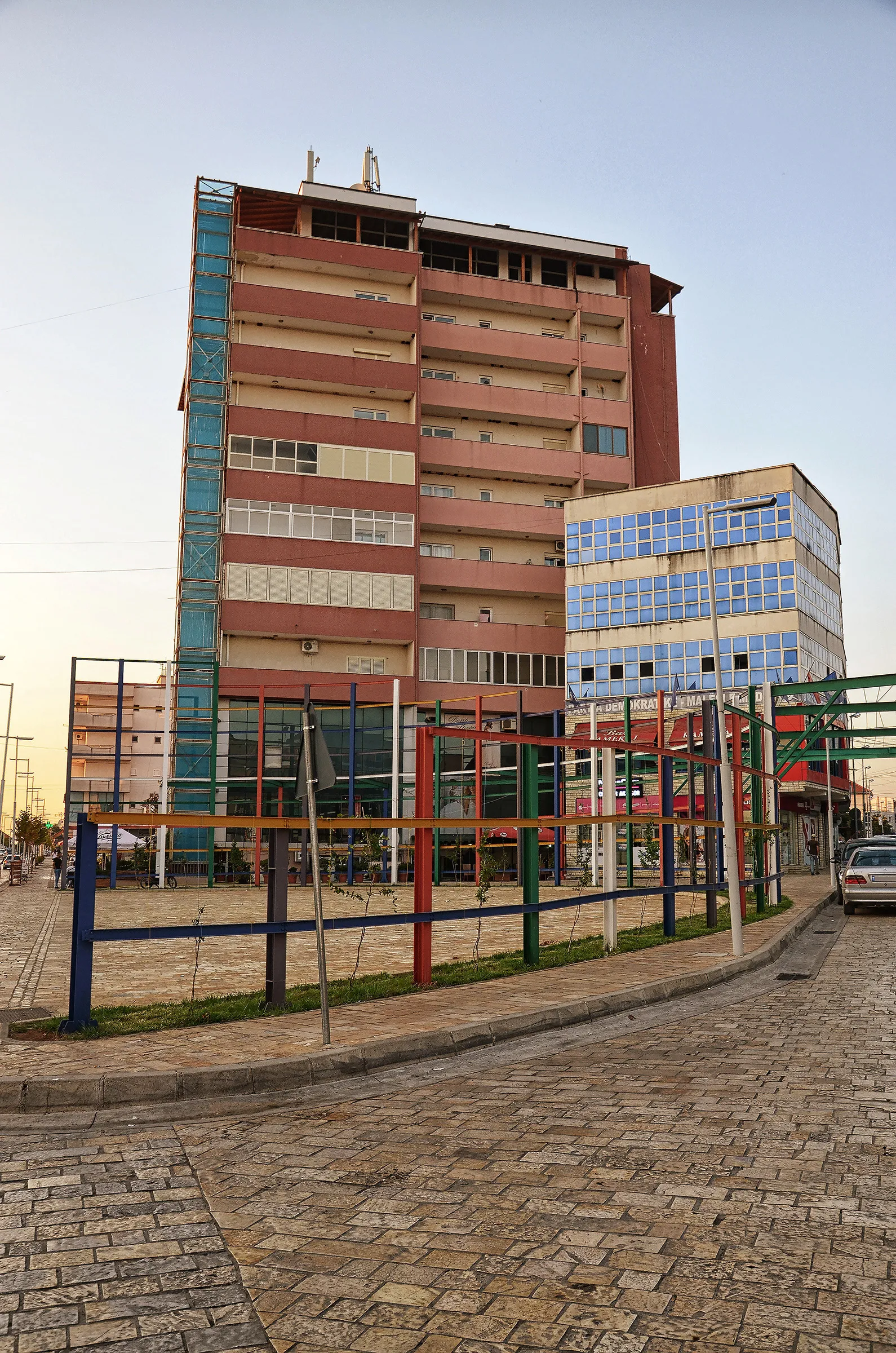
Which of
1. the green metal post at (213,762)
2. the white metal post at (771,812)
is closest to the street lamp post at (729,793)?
the white metal post at (771,812)

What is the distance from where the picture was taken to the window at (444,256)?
58.9 meters

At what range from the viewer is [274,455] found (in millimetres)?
51000

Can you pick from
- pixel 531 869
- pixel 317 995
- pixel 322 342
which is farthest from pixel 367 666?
pixel 317 995

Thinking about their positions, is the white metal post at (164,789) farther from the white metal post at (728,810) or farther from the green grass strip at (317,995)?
the white metal post at (728,810)

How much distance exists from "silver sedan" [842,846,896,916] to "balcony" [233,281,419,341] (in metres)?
38.8

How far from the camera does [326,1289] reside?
3764 millimetres

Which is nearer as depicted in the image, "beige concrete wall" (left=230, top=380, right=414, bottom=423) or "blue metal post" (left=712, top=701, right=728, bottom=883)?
"blue metal post" (left=712, top=701, right=728, bottom=883)

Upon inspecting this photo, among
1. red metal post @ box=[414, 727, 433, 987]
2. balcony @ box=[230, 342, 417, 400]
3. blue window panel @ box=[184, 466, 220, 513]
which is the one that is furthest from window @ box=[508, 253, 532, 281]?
red metal post @ box=[414, 727, 433, 987]

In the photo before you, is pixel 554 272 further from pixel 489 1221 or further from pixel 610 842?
pixel 489 1221

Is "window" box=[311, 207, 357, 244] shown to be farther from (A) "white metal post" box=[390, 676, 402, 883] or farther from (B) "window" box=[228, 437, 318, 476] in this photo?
(A) "white metal post" box=[390, 676, 402, 883]

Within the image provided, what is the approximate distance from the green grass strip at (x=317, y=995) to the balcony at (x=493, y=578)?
41017 millimetres

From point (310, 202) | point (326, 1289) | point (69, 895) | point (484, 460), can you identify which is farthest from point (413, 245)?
point (326, 1289)

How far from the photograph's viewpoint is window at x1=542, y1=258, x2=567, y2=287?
200 feet

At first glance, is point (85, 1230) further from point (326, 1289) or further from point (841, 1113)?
point (841, 1113)
